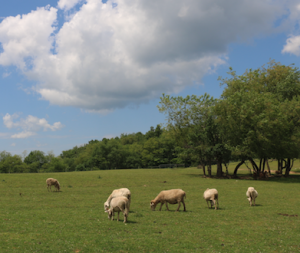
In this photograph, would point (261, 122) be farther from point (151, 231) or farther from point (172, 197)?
point (151, 231)

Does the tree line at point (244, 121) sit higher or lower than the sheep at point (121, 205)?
higher

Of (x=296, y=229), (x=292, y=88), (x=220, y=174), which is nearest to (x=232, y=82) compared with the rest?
(x=292, y=88)

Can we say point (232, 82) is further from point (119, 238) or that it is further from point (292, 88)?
point (119, 238)

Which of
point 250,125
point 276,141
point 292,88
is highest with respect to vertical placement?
point 292,88

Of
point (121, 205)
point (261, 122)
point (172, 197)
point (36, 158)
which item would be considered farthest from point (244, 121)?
point (36, 158)

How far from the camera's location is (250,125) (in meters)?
48.0

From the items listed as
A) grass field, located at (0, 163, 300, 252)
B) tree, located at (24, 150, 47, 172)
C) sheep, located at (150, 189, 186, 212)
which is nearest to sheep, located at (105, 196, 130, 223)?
grass field, located at (0, 163, 300, 252)

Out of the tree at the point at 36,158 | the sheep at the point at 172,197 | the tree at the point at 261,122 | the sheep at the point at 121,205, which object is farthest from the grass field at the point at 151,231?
the tree at the point at 36,158

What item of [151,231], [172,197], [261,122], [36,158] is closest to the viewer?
[151,231]

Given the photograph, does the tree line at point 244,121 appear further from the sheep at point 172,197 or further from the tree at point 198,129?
the sheep at point 172,197

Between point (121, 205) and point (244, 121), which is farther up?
point (244, 121)

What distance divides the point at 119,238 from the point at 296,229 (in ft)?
33.0

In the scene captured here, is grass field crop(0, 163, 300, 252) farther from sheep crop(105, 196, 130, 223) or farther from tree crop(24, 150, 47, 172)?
tree crop(24, 150, 47, 172)

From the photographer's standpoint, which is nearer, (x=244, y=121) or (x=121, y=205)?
(x=121, y=205)
